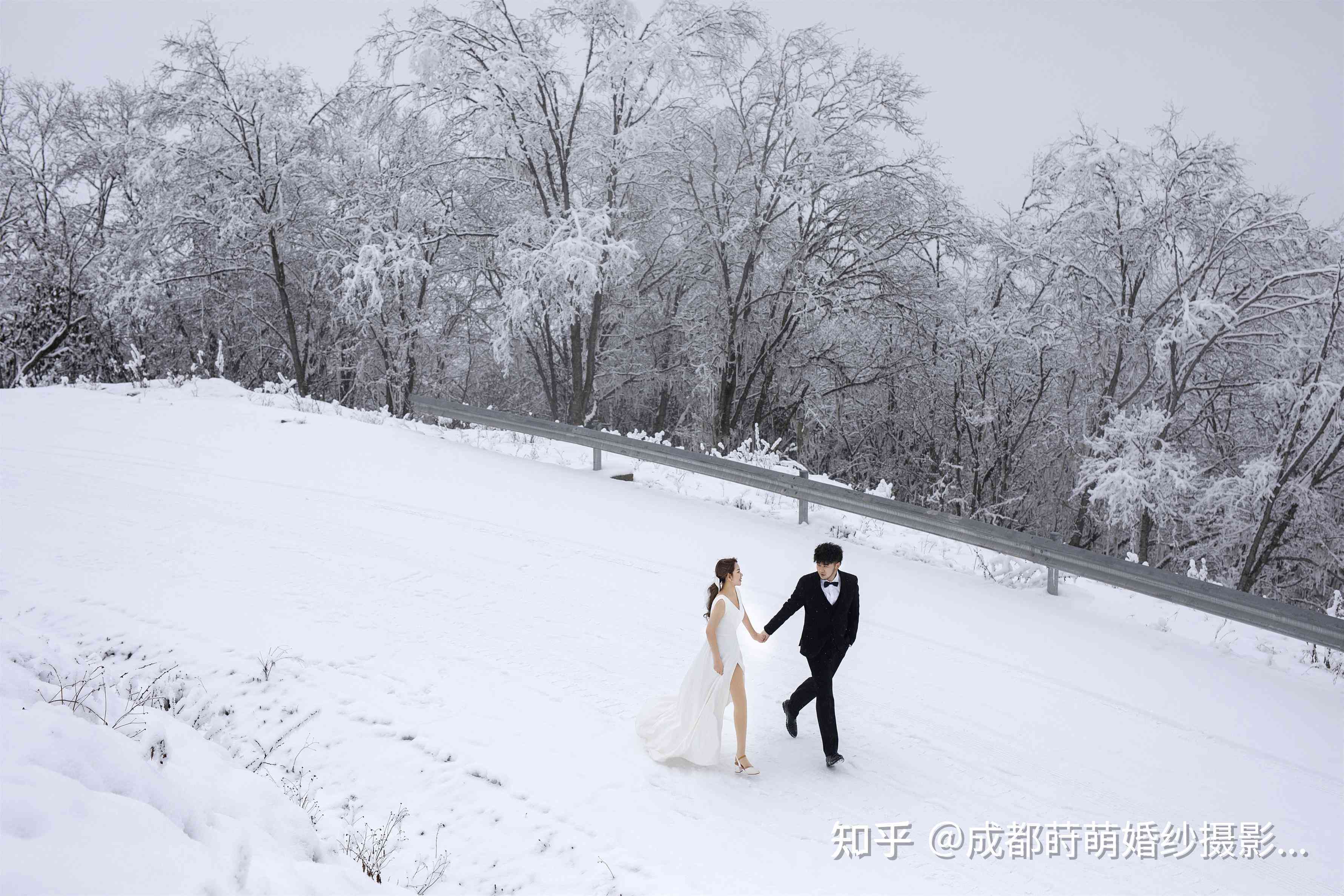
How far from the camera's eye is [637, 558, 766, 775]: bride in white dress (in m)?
6.04

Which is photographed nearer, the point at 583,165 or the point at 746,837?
the point at 746,837

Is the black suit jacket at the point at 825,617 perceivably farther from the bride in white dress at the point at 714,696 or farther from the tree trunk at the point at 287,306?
the tree trunk at the point at 287,306

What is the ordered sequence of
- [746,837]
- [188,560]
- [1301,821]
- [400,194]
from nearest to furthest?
[746,837], [1301,821], [188,560], [400,194]

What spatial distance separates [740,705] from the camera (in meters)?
6.15

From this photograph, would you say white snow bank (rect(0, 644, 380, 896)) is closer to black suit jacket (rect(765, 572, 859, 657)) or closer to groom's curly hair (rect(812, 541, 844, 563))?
black suit jacket (rect(765, 572, 859, 657))

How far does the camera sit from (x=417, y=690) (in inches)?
268

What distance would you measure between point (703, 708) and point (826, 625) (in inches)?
42.7

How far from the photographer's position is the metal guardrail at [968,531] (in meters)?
8.10

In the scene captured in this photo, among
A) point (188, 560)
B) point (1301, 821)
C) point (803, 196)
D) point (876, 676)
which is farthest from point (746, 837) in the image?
point (803, 196)

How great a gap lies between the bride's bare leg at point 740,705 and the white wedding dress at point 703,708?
40 millimetres

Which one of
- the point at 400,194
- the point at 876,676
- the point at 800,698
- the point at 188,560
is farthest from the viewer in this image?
the point at 400,194

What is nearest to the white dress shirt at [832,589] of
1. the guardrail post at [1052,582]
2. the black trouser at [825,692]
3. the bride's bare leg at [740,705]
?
the black trouser at [825,692]

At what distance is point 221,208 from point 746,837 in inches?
853

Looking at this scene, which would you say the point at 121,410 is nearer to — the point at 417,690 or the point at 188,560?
the point at 188,560
